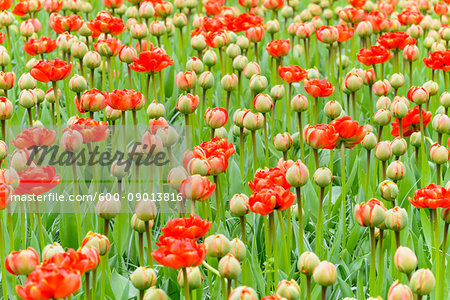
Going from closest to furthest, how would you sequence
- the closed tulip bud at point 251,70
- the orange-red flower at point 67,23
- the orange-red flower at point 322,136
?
the orange-red flower at point 322,136, the closed tulip bud at point 251,70, the orange-red flower at point 67,23

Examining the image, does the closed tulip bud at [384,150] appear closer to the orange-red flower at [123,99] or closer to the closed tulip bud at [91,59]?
the orange-red flower at [123,99]

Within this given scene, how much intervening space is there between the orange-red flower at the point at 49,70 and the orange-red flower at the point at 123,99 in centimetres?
36

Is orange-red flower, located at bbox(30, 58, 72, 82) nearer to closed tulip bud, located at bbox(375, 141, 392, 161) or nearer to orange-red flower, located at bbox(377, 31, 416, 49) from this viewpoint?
closed tulip bud, located at bbox(375, 141, 392, 161)

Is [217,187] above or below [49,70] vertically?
below

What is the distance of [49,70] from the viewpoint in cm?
313

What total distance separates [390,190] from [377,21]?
2.38 m

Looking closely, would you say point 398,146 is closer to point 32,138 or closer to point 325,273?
point 325,273

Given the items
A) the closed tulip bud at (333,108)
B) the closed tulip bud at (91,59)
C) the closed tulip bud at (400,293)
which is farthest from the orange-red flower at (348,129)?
the closed tulip bud at (91,59)

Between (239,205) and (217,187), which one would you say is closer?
(239,205)

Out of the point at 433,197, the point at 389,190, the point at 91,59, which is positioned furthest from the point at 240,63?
the point at 433,197

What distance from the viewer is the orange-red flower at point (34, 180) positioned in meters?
2.43

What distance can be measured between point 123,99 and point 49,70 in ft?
1.57

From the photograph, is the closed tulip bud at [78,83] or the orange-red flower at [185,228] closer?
the orange-red flower at [185,228]

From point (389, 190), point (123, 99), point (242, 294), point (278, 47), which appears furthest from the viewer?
point (278, 47)
